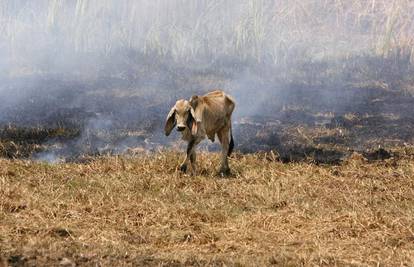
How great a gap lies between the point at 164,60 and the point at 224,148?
801 cm

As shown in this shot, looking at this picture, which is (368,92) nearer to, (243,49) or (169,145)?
(243,49)

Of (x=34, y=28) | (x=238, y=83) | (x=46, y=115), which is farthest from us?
(x=34, y=28)

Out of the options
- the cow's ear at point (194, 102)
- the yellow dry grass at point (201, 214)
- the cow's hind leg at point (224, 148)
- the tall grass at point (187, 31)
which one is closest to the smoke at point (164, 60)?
the tall grass at point (187, 31)

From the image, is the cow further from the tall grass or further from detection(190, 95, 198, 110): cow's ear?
the tall grass

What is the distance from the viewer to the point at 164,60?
18828mm

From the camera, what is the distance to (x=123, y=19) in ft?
66.7

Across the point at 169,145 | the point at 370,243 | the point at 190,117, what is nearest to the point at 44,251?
the point at 370,243

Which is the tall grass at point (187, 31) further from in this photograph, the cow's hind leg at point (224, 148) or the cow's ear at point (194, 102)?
the cow's ear at point (194, 102)

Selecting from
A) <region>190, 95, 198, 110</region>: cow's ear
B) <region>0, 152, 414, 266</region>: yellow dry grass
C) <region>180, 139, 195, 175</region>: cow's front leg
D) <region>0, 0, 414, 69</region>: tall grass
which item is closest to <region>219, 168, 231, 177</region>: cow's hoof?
<region>0, 152, 414, 266</region>: yellow dry grass

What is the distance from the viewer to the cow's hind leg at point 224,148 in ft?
35.7

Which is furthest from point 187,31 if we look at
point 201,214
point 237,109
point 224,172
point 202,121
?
point 201,214

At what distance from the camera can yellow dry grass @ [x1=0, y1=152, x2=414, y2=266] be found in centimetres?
676

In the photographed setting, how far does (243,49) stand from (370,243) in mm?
12501

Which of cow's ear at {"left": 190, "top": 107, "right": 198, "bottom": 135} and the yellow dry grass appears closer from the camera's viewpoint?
the yellow dry grass
